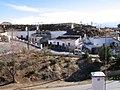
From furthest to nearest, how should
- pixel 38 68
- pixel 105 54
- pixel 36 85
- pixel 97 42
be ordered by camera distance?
pixel 97 42, pixel 105 54, pixel 38 68, pixel 36 85

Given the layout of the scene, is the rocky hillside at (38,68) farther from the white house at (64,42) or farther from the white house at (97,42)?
the white house at (64,42)

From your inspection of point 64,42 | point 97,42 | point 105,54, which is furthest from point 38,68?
point 97,42

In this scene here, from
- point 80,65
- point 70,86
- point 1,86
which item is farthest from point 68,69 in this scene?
point 1,86

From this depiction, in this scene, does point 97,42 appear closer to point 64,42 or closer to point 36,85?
point 64,42

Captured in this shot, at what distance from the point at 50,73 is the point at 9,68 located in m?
4.96

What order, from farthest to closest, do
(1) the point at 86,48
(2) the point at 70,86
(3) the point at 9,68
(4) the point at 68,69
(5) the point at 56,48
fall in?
(5) the point at 56,48 → (1) the point at 86,48 → (4) the point at 68,69 → (3) the point at 9,68 → (2) the point at 70,86

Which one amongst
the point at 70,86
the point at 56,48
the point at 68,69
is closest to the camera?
the point at 70,86

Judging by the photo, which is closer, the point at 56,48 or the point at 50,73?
the point at 50,73

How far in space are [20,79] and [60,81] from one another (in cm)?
458

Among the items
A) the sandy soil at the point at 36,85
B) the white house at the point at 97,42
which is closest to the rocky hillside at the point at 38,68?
the sandy soil at the point at 36,85

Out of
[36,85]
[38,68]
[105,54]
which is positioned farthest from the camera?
[105,54]

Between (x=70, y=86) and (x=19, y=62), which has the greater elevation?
(x=19, y=62)

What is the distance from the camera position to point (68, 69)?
1358 inches

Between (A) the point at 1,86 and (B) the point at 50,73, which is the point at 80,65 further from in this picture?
(A) the point at 1,86
